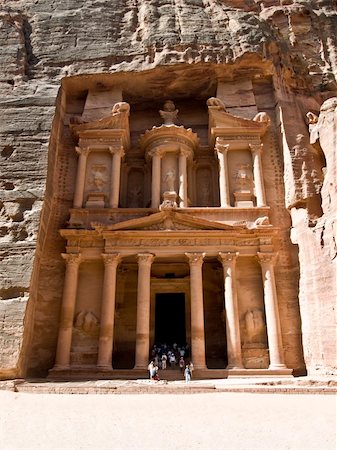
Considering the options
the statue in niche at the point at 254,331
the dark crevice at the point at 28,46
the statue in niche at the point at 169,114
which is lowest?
the statue in niche at the point at 254,331

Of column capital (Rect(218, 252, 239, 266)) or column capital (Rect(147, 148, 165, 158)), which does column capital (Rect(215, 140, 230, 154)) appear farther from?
column capital (Rect(218, 252, 239, 266))

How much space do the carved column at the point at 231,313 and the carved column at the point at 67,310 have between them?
18.8 ft

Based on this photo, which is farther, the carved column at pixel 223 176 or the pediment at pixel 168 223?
the carved column at pixel 223 176

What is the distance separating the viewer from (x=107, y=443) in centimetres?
528

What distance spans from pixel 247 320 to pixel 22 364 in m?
8.01

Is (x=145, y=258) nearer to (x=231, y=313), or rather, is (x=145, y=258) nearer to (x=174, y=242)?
(x=174, y=242)

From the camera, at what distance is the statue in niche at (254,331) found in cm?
1426

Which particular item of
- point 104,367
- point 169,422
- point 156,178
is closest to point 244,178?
point 156,178

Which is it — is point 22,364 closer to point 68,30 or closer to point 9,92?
point 9,92

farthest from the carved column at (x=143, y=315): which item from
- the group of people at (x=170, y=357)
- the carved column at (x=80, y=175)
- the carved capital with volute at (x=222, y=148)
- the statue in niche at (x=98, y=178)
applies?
the carved capital with volute at (x=222, y=148)

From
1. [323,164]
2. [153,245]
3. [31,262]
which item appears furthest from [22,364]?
[323,164]

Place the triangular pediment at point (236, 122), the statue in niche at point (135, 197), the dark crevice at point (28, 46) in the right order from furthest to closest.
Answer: the dark crevice at point (28, 46)
the statue in niche at point (135, 197)
the triangular pediment at point (236, 122)

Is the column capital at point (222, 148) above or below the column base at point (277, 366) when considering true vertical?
above

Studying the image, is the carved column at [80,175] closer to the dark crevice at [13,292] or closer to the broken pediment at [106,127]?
the broken pediment at [106,127]
